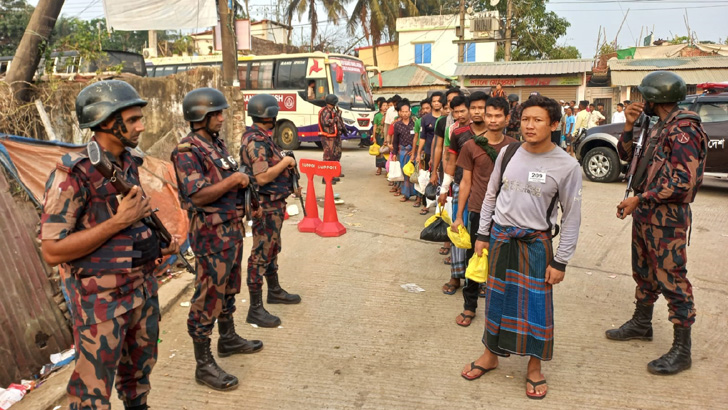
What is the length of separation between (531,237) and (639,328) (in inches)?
59.4

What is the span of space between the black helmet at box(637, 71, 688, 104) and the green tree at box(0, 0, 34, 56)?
1381 inches

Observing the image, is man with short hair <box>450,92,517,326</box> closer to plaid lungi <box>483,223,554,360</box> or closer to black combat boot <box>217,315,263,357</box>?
plaid lungi <box>483,223,554,360</box>

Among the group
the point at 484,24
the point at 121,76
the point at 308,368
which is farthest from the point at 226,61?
the point at 484,24

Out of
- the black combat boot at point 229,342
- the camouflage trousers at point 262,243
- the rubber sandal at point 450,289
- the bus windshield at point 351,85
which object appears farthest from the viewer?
the bus windshield at point 351,85

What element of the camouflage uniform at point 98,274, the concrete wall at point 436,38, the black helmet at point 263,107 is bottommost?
the camouflage uniform at point 98,274

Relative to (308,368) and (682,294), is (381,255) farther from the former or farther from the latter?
(682,294)

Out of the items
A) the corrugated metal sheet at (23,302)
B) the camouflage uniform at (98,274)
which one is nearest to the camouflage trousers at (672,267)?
the camouflage uniform at (98,274)

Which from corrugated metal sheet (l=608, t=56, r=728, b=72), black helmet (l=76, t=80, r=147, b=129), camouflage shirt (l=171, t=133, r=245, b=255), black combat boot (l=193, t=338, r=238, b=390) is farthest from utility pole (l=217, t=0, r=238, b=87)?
corrugated metal sheet (l=608, t=56, r=728, b=72)

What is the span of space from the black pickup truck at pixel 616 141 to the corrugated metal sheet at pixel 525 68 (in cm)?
1186

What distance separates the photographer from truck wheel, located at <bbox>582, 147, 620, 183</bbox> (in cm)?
996

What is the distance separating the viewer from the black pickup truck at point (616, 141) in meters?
8.51

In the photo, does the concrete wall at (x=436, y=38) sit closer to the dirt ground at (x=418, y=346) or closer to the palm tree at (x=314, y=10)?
the palm tree at (x=314, y=10)

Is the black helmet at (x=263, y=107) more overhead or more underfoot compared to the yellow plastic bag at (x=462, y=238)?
more overhead

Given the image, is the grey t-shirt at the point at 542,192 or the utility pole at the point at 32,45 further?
the utility pole at the point at 32,45
